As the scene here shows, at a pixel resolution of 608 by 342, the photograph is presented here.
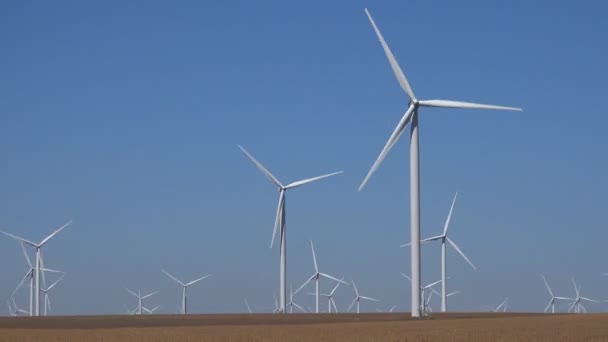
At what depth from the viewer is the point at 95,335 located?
189 ft

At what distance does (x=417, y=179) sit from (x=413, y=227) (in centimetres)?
293

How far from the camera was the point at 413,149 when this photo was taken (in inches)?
2808

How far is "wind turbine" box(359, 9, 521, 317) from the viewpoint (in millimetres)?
69688

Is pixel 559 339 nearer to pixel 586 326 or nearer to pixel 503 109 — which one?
pixel 586 326

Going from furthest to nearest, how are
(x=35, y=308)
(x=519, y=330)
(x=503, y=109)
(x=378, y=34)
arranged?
(x=35, y=308), (x=378, y=34), (x=503, y=109), (x=519, y=330)

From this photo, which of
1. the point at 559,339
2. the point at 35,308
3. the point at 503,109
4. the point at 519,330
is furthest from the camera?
the point at 35,308

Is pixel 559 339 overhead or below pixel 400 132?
below

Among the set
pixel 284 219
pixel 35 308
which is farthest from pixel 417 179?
pixel 35 308

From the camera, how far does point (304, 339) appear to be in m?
50.3

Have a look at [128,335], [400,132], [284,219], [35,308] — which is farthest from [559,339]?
[35,308]

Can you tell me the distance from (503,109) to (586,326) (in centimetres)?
1485

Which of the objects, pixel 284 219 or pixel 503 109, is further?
pixel 284 219

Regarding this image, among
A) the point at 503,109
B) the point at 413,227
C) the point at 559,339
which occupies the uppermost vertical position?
the point at 503,109

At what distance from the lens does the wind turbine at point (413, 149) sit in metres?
69.7
